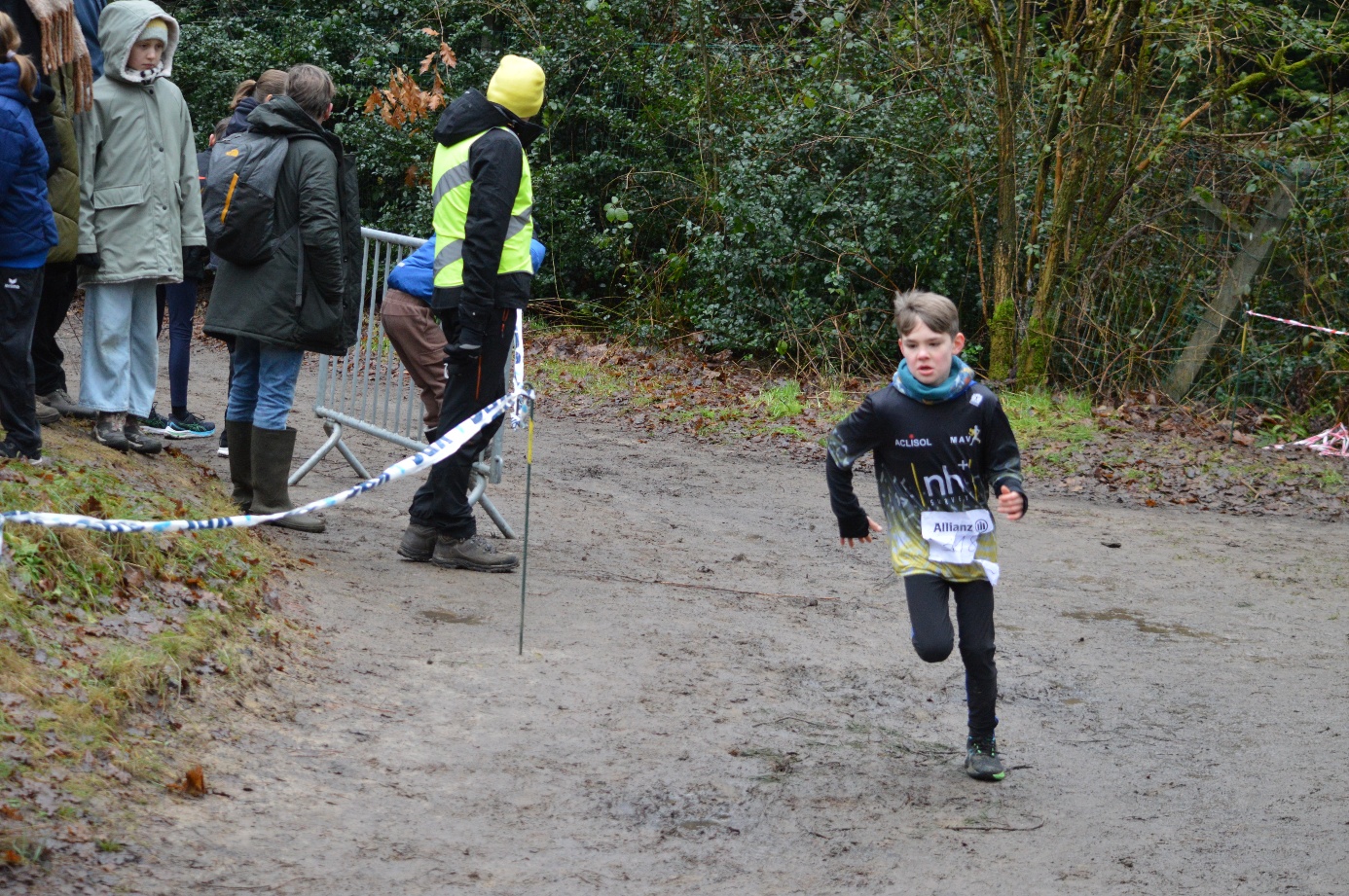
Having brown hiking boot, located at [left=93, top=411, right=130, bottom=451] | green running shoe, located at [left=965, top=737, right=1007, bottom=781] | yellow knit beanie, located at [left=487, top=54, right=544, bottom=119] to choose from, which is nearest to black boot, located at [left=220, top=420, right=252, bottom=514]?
brown hiking boot, located at [left=93, top=411, right=130, bottom=451]

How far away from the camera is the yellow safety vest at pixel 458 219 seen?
6539mm

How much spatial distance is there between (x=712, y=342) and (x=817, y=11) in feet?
12.9

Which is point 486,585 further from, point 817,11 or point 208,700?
point 817,11

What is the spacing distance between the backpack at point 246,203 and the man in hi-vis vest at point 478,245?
85 cm

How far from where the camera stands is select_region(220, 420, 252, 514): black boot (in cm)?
721

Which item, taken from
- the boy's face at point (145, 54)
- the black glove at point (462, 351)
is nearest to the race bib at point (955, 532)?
the black glove at point (462, 351)

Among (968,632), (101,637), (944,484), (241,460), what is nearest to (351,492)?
(101,637)

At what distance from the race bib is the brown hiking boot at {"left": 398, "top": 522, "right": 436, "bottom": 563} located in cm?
307

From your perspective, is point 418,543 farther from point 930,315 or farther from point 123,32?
point 930,315

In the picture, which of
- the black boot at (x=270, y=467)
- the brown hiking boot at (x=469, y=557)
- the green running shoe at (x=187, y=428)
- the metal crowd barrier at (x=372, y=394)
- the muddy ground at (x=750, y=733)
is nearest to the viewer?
the muddy ground at (x=750, y=733)

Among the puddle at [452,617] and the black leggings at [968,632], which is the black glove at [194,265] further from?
the black leggings at [968,632]

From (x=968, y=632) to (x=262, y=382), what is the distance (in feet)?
13.1

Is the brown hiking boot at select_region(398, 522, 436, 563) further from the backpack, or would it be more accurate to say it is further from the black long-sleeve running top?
the black long-sleeve running top

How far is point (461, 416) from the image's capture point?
6719 mm
